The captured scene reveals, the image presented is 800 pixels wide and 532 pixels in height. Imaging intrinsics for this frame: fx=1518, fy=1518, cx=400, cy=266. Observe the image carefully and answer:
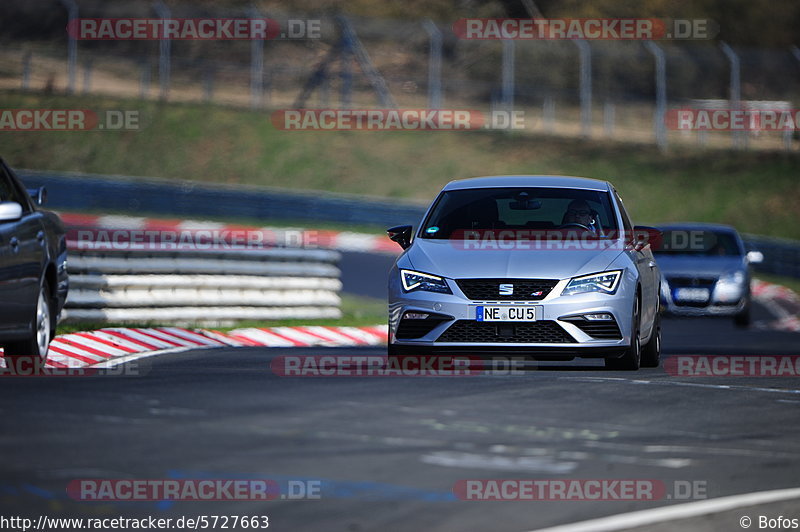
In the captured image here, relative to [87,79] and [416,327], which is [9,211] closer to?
[416,327]

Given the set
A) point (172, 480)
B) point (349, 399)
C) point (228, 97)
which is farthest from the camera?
point (228, 97)

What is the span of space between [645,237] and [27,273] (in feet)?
16.4

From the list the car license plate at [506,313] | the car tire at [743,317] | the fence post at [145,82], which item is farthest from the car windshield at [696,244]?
the fence post at [145,82]

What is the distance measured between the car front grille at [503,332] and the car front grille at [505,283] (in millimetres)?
196

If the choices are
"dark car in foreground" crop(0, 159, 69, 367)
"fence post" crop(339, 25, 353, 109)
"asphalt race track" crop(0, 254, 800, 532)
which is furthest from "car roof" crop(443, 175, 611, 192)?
"fence post" crop(339, 25, 353, 109)

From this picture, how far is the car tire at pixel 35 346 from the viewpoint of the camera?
10820 millimetres

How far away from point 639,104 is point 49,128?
20.7 meters

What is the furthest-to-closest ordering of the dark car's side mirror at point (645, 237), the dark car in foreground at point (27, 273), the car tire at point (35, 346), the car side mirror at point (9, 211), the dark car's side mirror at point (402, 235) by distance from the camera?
the dark car's side mirror at point (645, 237) → the dark car's side mirror at point (402, 235) → the car tire at point (35, 346) → the dark car in foreground at point (27, 273) → the car side mirror at point (9, 211)

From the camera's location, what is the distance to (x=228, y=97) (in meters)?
49.8

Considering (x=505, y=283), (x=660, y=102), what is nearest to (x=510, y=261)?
(x=505, y=283)

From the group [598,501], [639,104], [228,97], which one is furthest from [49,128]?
[598,501]

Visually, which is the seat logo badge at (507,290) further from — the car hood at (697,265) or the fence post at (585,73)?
the fence post at (585,73)

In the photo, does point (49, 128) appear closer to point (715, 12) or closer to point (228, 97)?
point (228, 97)

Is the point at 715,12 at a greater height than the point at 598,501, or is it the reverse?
the point at 715,12
